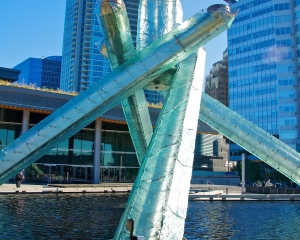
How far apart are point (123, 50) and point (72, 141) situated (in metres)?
30.7

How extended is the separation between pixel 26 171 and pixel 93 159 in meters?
7.42

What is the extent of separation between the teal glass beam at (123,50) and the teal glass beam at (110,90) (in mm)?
1147

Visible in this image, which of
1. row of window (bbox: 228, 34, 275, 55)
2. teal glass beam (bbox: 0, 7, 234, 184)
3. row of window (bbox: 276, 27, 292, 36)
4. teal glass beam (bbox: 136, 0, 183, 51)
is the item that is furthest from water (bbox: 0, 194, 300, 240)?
row of window (bbox: 228, 34, 275, 55)

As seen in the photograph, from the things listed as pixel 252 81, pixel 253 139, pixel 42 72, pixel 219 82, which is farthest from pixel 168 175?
pixel 42 72

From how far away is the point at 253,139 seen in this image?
14.6 meters

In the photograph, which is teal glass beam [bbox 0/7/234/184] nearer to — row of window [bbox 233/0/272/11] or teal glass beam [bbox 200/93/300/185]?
teal glass beam [bbox 200/93/300/185]

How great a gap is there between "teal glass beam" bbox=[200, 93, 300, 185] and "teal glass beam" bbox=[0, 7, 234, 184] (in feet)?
9.53

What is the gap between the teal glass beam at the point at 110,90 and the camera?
10766 millimetres

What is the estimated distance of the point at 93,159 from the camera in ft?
143

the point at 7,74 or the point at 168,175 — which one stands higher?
the point at 7,74

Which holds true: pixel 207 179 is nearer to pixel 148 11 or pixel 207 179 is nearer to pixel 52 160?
pixel 52 160

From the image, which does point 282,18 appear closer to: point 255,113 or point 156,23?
point 255,113

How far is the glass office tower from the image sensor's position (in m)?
76.3

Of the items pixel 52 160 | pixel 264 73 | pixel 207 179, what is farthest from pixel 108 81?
pixel 264 73
